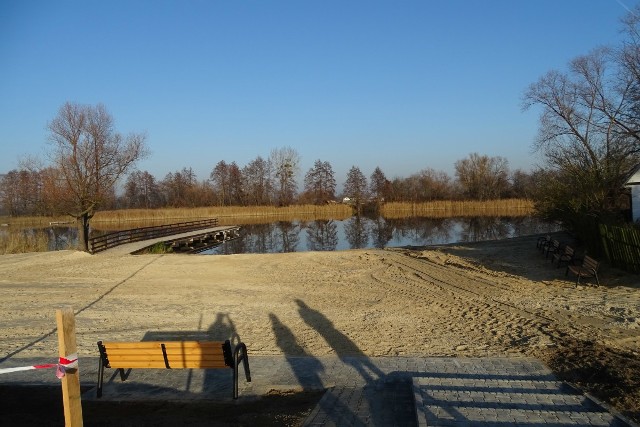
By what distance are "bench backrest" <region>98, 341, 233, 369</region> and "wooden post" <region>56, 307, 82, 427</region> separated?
2.38 meters

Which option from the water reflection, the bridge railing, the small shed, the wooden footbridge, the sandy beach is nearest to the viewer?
the sandy beach

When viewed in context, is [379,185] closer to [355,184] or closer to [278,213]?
[355,184]

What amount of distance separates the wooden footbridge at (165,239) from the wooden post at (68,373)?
2303 centimetres

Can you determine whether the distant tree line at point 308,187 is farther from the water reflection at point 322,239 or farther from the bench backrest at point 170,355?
the bench backrest at point 170,355

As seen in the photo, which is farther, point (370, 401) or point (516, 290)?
point (516, 290)

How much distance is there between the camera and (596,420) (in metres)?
4.55

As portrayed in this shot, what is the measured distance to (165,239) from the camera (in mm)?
32656

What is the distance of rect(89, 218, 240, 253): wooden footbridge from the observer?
2709 cm

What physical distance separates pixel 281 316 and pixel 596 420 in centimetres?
704

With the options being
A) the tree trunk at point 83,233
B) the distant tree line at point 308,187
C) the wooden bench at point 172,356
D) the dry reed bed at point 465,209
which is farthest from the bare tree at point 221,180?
the wooden bench at point 172,356

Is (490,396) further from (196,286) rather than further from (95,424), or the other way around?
(196,286)

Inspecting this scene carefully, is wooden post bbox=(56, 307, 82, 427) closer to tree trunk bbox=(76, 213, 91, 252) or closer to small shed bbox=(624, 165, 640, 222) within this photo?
small shed bbox=(624, 165, 640, 222)

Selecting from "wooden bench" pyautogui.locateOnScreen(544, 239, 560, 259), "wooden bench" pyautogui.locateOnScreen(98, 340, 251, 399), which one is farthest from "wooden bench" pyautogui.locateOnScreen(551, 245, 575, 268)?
"wooden bench" pyautogui.locateOnScreen(98, 340, 251, 399)

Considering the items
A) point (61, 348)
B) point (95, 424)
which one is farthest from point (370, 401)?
point (61, 348)
